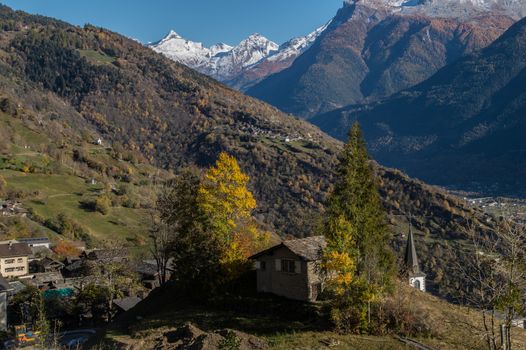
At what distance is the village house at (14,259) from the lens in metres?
83.0

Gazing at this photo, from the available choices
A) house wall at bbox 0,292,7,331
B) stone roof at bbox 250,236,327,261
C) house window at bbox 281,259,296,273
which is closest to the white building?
stone roof at bbox 250,236,327,261

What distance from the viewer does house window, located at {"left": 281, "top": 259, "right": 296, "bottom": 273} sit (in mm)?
34234

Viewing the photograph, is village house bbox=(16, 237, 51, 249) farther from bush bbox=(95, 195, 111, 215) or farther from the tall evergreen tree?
the tall evergreen tree

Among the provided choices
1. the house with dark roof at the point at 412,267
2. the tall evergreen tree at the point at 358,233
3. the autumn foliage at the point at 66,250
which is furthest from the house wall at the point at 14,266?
the tall evergreen tree at the point at 358,233

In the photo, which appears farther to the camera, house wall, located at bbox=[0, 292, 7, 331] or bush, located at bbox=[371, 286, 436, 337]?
house wall, located at bbox=[0, 292, 7, 331]

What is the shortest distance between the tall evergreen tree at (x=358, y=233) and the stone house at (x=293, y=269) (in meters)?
1.88

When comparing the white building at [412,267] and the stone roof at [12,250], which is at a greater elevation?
the stone roof at [12,250]

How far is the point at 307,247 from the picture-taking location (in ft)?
113

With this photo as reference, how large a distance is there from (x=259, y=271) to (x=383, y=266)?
8701mm

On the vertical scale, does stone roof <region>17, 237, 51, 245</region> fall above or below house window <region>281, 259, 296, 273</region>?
above

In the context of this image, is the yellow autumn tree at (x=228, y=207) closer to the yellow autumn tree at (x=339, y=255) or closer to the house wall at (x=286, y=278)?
the house wall at (x=286, y=278)

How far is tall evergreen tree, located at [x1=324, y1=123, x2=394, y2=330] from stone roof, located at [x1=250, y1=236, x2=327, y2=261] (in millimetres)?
1527

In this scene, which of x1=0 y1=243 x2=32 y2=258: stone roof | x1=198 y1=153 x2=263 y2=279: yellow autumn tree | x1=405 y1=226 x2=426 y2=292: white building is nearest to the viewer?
x1=198 y1=153 x2=263 y2=279: yellow autumn tree

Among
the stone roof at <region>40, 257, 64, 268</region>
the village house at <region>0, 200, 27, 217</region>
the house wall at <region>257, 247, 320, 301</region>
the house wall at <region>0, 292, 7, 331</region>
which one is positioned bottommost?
the house wall at <region>0, 292, 7, 331</region>
